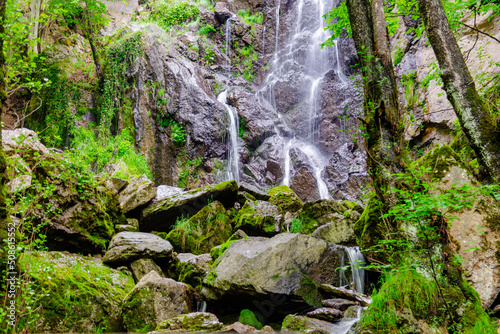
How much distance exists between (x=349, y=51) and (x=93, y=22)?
1175 centimetres

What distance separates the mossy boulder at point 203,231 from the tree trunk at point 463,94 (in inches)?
219

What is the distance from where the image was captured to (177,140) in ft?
41.1

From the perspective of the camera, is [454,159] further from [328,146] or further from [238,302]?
[328,146]

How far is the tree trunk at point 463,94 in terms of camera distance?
323 centimetres

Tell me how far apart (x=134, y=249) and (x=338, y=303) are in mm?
3630

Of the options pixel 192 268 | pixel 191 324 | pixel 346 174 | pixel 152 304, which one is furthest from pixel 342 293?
pixel 346 174

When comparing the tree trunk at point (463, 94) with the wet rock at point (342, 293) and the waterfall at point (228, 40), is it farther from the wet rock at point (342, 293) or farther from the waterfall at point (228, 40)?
the waterfall at point (228, 40)

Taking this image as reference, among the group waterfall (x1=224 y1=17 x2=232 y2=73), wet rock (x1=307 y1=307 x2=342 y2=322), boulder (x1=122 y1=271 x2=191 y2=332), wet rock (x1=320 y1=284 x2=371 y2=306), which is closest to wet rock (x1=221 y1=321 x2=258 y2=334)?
boulder (x1=122 y1=271 x2=191 y2=332)

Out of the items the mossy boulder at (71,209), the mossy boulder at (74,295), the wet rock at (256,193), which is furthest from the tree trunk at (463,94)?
the wet rock at (256,193)

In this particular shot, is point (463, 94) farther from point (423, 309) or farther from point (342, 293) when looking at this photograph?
point (342, 293)

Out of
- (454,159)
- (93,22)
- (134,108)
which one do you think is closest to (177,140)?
(134,108)

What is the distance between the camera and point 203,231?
24.6 feet

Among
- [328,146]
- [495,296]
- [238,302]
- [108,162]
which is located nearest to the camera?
[495,296]

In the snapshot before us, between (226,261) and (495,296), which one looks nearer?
(495,296)
